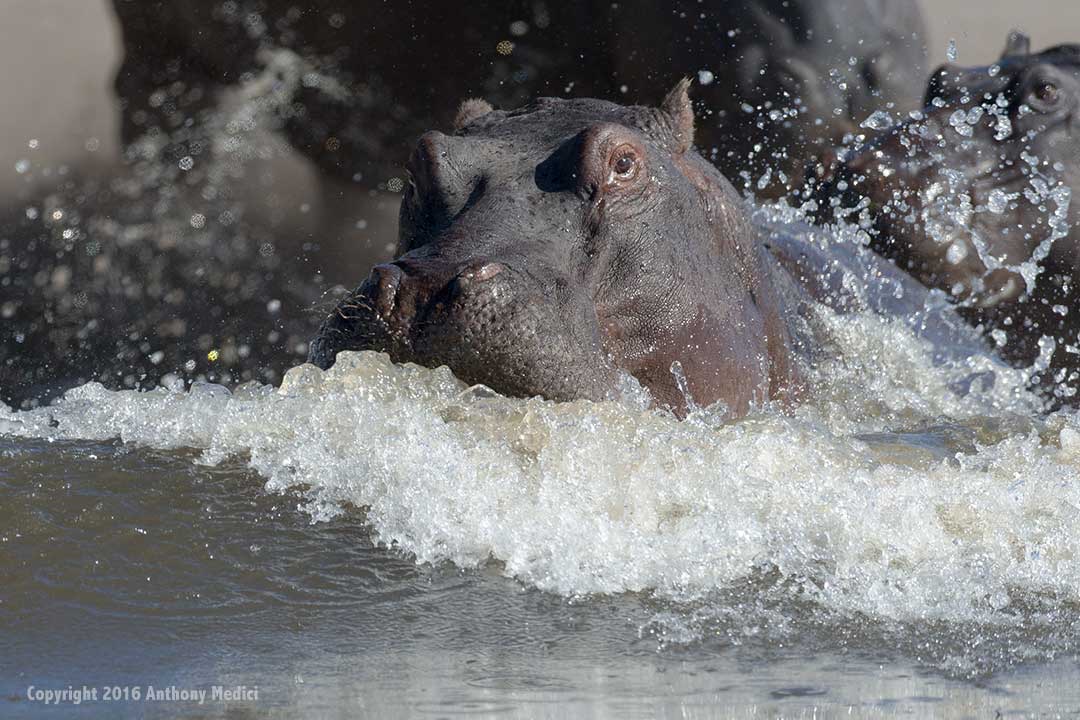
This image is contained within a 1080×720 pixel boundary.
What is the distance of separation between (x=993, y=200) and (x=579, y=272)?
3.77 metres

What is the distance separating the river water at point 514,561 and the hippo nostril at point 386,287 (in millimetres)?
124

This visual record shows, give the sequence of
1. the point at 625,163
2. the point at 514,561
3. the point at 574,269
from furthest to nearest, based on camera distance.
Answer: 1. the point at 625,163
2. the point at 574,269
3. the point at 514,561

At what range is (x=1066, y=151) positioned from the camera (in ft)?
23.5

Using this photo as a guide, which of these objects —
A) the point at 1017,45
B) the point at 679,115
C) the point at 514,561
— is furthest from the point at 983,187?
the point at 514,561

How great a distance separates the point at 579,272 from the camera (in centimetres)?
405

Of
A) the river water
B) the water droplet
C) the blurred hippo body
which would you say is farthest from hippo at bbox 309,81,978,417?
the blurred hippo body

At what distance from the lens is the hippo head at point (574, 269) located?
11.8ft

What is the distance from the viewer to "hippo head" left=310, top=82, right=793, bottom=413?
11.8 ft

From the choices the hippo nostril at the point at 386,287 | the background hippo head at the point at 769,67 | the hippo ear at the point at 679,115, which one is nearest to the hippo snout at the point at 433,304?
the hippo nostril at the point at 386,287

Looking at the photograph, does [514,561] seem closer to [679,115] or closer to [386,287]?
[386,287]

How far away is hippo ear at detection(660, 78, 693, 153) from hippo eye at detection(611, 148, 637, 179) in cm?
58

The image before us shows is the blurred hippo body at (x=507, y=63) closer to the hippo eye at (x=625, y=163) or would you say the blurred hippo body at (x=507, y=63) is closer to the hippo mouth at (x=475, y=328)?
the hippo eye at (x=625, y=163)

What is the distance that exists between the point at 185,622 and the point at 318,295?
666 cm

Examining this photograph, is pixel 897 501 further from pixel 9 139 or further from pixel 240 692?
pixel 9 139
